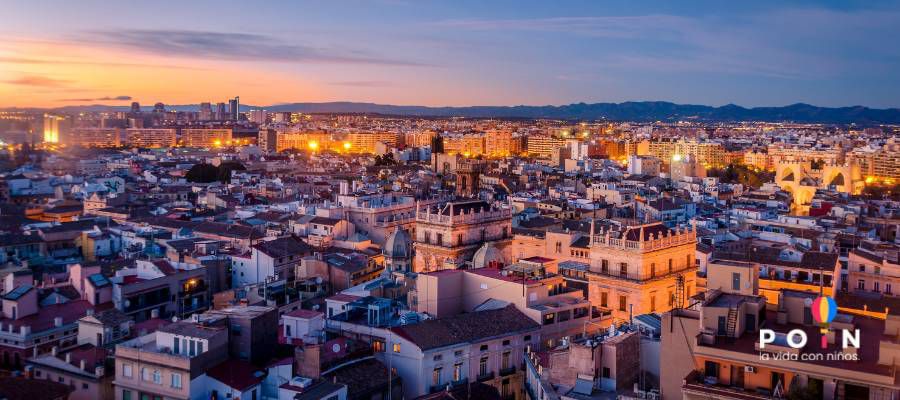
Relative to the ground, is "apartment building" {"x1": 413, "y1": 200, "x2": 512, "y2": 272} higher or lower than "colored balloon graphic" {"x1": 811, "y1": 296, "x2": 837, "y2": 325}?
lower

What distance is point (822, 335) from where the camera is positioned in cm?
1480

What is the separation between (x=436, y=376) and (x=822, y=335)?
10.6 metres

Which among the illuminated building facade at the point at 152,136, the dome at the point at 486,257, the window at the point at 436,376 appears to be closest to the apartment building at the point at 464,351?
the window at the point at 436,376

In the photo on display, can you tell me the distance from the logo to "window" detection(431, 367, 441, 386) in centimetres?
979

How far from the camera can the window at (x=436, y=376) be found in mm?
22386

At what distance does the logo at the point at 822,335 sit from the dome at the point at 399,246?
900 inches

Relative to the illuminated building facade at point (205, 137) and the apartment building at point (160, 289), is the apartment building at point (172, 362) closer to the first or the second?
the apartment building at point (160, 289)

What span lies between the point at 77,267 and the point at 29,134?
109 meters

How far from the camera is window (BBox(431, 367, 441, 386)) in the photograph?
2239cm

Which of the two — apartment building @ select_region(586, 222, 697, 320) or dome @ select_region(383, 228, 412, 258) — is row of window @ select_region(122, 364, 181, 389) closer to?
apartment building @ select_region(586, 222, 697, 320)

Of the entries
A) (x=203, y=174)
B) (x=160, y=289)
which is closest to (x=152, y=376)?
(x=160, y=289)

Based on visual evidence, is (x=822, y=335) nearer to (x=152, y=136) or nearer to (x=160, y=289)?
(x=160, y=289)

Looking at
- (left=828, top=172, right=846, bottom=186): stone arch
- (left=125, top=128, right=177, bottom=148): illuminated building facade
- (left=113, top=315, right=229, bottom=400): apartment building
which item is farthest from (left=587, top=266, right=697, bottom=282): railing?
(left=125, top=128, right=177, bottom=148): illuminated building facade

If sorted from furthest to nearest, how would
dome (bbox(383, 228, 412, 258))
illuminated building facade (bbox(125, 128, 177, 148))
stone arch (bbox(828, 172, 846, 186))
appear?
illuminated building facade (bbox(125, 128, 177, 148))
stone arch (bbox(828, 172, 846, 186))
dome (bbox(383, 228, 412, 258))
